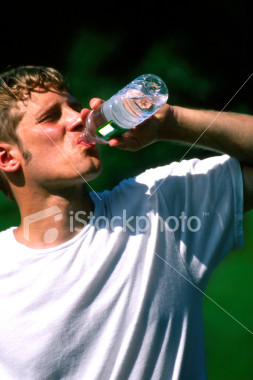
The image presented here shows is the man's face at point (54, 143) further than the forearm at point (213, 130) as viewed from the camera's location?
Yes

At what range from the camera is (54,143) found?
1273mm

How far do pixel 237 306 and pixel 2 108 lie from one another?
6.50 feet

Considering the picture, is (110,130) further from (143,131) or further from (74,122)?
(74,122)

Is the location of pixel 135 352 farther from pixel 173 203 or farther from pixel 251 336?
pixel 251 336

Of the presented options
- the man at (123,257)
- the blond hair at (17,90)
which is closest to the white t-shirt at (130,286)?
the man at (123,257)

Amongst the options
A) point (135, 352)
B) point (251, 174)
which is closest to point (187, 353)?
point (135, 352)

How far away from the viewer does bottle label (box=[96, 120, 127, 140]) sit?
112cm

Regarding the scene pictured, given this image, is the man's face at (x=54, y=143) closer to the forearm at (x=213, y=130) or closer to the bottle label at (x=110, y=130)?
the bottle label at (x=110, y=130)

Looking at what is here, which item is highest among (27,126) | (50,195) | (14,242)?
(27,126)

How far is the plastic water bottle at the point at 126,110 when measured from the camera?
1.15m

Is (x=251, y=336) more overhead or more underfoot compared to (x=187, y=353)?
more underfoot

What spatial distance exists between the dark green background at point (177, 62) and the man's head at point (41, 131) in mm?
1114

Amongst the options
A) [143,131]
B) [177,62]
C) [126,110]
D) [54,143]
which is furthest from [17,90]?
[177,62]

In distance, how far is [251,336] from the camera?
8.46 feet
